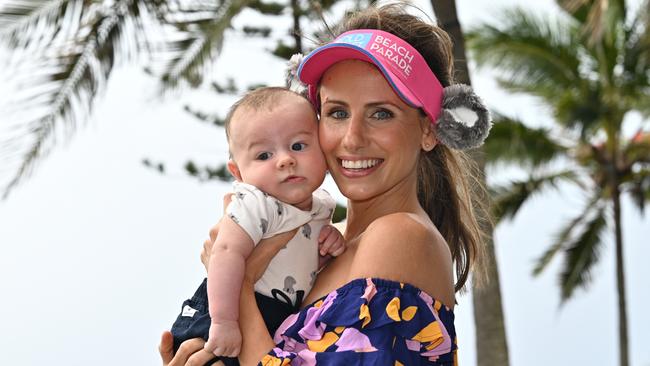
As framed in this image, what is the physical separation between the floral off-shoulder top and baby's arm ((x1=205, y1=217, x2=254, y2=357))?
15 cm

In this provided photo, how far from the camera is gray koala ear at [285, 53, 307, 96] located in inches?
142

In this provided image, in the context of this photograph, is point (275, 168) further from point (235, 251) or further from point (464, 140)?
point (464, 140)

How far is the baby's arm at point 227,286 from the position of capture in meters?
3.07

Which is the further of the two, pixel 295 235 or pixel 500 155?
pixel 500 155

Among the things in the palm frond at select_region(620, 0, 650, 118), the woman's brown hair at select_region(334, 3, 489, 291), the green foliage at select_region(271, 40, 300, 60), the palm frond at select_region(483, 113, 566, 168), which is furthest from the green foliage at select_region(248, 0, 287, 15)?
the woman's brown hair at select_region(334, 3, 489, 291)

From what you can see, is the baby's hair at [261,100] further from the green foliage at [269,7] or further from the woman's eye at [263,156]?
the green foliage at [269,7]

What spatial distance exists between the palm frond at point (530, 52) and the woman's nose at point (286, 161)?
1273 centimetres

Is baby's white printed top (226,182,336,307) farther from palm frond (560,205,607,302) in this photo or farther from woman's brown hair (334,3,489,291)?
palm frond (560,205,607,302)

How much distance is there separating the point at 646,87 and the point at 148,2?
33.8ft

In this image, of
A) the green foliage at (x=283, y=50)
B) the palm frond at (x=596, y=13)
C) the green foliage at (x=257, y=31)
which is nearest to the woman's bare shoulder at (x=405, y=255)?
the palm frond at (x=596, y=13)

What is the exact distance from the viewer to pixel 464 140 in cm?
348

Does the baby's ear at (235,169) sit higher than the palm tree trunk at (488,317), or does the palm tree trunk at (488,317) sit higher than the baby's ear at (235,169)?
the baby's ear at (235,169)

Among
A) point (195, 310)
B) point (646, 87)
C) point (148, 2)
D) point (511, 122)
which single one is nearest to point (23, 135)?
point (148, 2)

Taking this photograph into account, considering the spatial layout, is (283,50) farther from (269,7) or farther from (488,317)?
(488,317)
